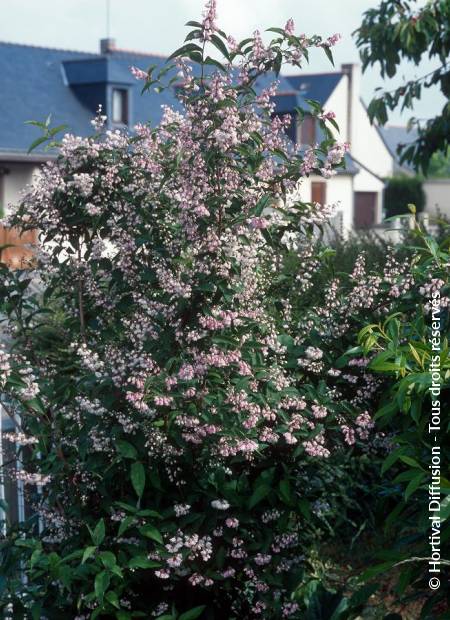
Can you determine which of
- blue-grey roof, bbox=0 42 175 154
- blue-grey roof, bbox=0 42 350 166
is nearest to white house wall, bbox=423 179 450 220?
blue-grey roof, bbox=0 42 350 166

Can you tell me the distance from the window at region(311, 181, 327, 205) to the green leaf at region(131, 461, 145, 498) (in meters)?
33.2

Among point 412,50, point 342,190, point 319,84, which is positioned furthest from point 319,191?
point 412,50

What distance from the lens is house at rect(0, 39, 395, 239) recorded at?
27.8 m

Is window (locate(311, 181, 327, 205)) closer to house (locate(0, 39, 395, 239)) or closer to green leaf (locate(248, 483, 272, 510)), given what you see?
house (locate(0, 39, 395, 239))

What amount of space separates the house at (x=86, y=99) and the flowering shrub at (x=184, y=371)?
19.2 m

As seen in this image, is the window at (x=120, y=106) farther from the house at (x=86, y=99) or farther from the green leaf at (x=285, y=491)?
the green leaf at (x=285, y=491)

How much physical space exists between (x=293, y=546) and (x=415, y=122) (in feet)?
18.7

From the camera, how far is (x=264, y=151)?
3488 mm

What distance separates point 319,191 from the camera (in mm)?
37500

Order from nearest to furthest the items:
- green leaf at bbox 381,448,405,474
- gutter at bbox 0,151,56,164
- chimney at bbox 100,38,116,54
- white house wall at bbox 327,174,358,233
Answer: green leaf at bbox 381,448,405,474 → gutter at bbox 0,151,56,164 → white house wall at bbox 327,174,358,233 → chimney at bbox 100,38,116,54

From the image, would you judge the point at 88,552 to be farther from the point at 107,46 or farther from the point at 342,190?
the point at 107,46

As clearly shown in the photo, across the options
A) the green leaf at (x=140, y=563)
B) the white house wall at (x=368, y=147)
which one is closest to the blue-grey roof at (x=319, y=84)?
the white house wall at (x=368, y=147)

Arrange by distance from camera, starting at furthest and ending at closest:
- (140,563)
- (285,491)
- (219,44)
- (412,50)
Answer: (412,50), (285,491), (219,44), (140,563)

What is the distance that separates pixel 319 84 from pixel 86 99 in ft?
42.2
